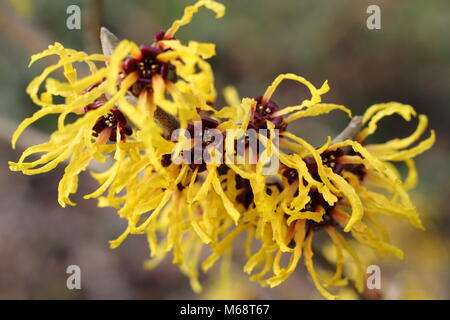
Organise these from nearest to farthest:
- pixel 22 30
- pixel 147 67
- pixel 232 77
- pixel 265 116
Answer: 1. pixel 147 67
2. pixel 265 116
3. pixel 22 30
4. pixel 232 77

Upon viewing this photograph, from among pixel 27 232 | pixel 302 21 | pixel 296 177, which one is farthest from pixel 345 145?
pixel 27 232

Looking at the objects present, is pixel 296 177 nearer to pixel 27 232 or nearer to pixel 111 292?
pixel 111 292

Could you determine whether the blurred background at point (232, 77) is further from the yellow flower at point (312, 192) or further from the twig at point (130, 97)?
the twig at point (130, 97)

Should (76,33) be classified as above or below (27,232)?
above

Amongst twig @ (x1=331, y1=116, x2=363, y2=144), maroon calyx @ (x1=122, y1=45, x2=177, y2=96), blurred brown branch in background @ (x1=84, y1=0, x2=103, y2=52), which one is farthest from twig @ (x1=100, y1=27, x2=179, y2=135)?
blurred brown branch in background @ (x1=84, y1=0, x2=103, y2=52)

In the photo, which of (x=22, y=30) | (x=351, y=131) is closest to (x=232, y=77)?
(x=22, y=30)

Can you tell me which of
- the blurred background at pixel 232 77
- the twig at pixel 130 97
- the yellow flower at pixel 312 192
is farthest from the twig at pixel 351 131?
the blurred background at pixel 232 77

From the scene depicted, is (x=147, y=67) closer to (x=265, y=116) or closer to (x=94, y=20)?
(x=265, y=116)

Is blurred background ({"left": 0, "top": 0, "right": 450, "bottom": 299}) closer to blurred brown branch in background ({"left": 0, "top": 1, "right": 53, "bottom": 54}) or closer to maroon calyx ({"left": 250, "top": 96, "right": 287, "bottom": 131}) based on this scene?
blurred brown branch in background ({"left": 0, "top": 1, "right": 53, "bottom": 54})
